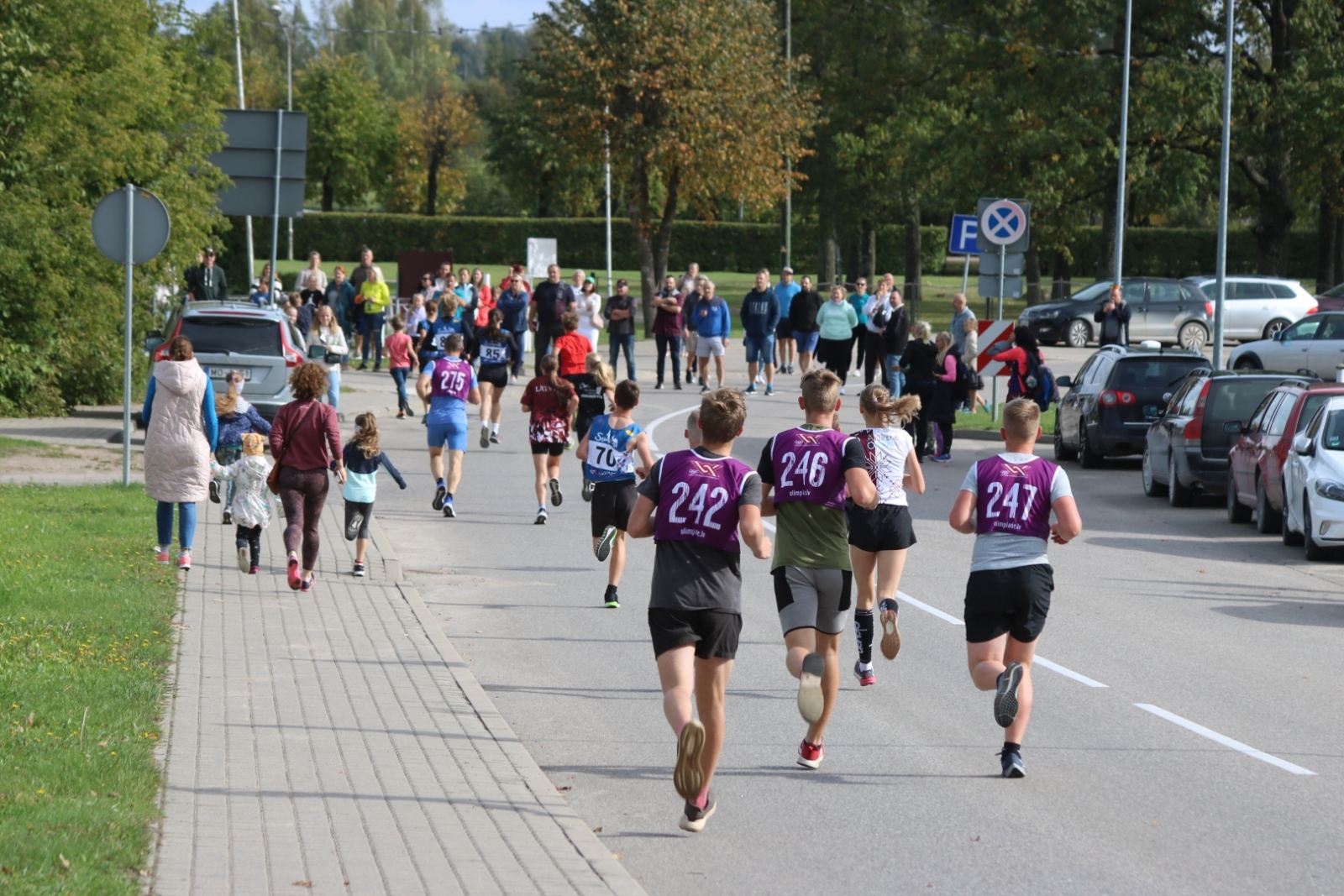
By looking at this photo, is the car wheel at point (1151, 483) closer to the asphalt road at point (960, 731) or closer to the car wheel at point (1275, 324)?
the asphalt road at point (960, 731)

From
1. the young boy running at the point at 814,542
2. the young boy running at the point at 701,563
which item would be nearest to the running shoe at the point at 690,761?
the young boy running at the point at 701,563

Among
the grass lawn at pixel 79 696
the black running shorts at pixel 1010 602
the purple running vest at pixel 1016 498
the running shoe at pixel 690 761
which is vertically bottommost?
the grass lawn at pixel 79 696

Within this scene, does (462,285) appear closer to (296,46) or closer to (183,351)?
(183,351)

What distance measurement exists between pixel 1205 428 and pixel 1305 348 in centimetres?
1301

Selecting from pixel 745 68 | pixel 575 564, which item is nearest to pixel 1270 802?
pixel 575 564

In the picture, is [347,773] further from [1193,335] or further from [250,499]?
[1193,335]

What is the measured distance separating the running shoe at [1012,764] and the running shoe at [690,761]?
5.74ft

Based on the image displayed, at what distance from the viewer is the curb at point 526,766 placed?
5.99 m

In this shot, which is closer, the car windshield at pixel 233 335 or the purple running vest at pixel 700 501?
the purple running vest at pixel 700 501

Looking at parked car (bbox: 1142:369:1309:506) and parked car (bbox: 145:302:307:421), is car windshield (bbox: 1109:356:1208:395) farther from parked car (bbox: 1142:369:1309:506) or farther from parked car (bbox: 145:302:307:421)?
parked car (bbox: 145:302:307:421)

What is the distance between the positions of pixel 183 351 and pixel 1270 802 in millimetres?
8016

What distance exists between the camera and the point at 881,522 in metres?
9.73

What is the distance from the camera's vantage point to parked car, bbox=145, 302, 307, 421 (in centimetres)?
2072

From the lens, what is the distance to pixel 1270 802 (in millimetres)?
7273
